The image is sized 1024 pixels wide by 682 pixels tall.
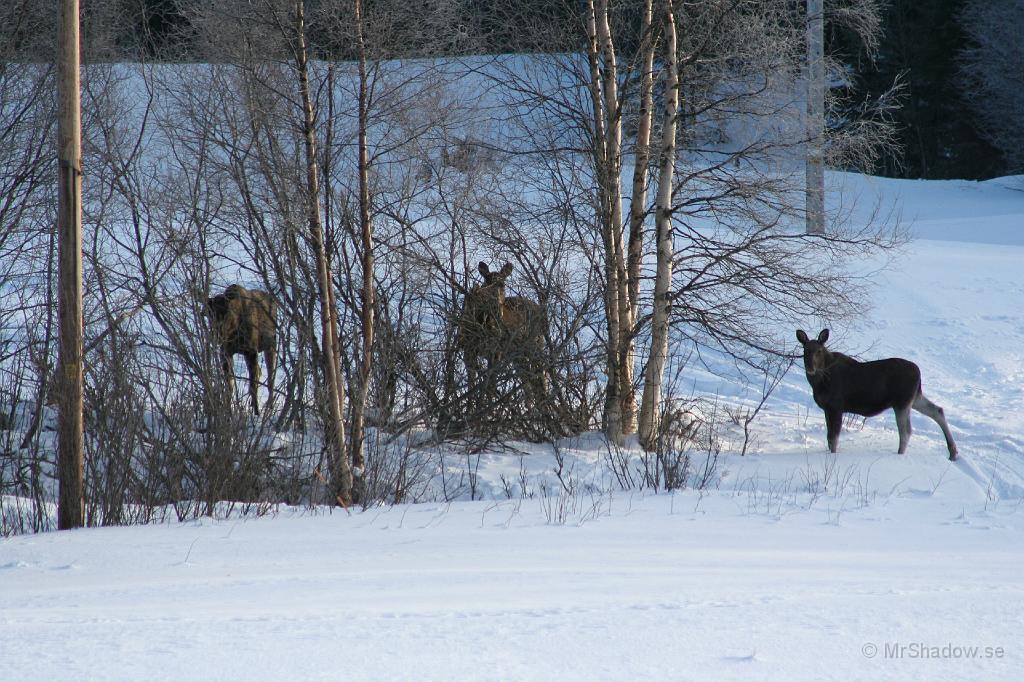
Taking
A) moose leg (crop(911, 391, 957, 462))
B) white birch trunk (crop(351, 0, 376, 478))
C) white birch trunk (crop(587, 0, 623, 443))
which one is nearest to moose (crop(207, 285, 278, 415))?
white birch trunk (crop(351, 0, 376, 478))

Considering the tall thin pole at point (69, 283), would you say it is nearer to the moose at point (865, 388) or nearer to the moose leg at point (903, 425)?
the moose at point (865, 388)

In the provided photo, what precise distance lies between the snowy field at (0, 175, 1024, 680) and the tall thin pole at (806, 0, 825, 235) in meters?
3.69

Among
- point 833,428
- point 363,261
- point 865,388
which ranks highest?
point 363,261

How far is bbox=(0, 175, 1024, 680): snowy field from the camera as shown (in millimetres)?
4379

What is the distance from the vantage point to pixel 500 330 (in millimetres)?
12914

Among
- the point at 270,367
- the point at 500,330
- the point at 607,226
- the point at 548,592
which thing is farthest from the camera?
the point at 607,226

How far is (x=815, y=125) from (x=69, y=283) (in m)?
8.27

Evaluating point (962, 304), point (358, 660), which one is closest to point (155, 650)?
point (358, 660)

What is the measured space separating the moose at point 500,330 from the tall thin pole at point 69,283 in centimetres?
502

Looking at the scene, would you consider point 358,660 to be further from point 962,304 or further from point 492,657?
point 962,304

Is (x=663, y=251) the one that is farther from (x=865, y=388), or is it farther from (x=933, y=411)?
(x=933, y=411)

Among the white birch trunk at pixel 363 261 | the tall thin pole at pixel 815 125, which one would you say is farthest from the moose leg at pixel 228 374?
the tall thin pole at pixel 815 125

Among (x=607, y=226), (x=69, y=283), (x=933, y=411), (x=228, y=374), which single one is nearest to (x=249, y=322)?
(x=228, y=374)

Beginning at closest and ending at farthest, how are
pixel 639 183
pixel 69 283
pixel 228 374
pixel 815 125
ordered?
1. pixel 69 283
2. pixel 228 374
3. pixel 815 125
4. pixel 639 183
